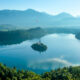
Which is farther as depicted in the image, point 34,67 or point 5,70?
point 34,67

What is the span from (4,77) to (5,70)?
1.26 meters

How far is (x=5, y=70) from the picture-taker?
20.2 metres

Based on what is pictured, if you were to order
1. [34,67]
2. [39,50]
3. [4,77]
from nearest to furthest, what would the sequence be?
1. [4,77]
2. [34,67]
3. [39,50]

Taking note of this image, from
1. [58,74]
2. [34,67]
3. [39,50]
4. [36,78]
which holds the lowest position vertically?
[36,78]

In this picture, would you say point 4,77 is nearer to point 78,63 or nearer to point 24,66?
point 24,66

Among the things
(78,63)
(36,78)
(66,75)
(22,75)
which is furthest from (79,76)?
(78,63)

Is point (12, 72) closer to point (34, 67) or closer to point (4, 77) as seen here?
point (4, 77)

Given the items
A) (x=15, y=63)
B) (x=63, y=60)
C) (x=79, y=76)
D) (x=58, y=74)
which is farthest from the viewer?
(x=63, y=60)

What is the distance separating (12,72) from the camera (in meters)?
→ 19.6

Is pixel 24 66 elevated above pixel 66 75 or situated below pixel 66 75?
above

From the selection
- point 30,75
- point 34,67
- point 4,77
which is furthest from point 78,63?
point 4,77

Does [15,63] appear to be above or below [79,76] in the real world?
above

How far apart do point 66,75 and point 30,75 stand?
4.99m

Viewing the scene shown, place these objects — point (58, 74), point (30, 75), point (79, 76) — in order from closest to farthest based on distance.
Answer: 1. point (30, 75)
2. point (58, 74)
3. point (79, 76)
